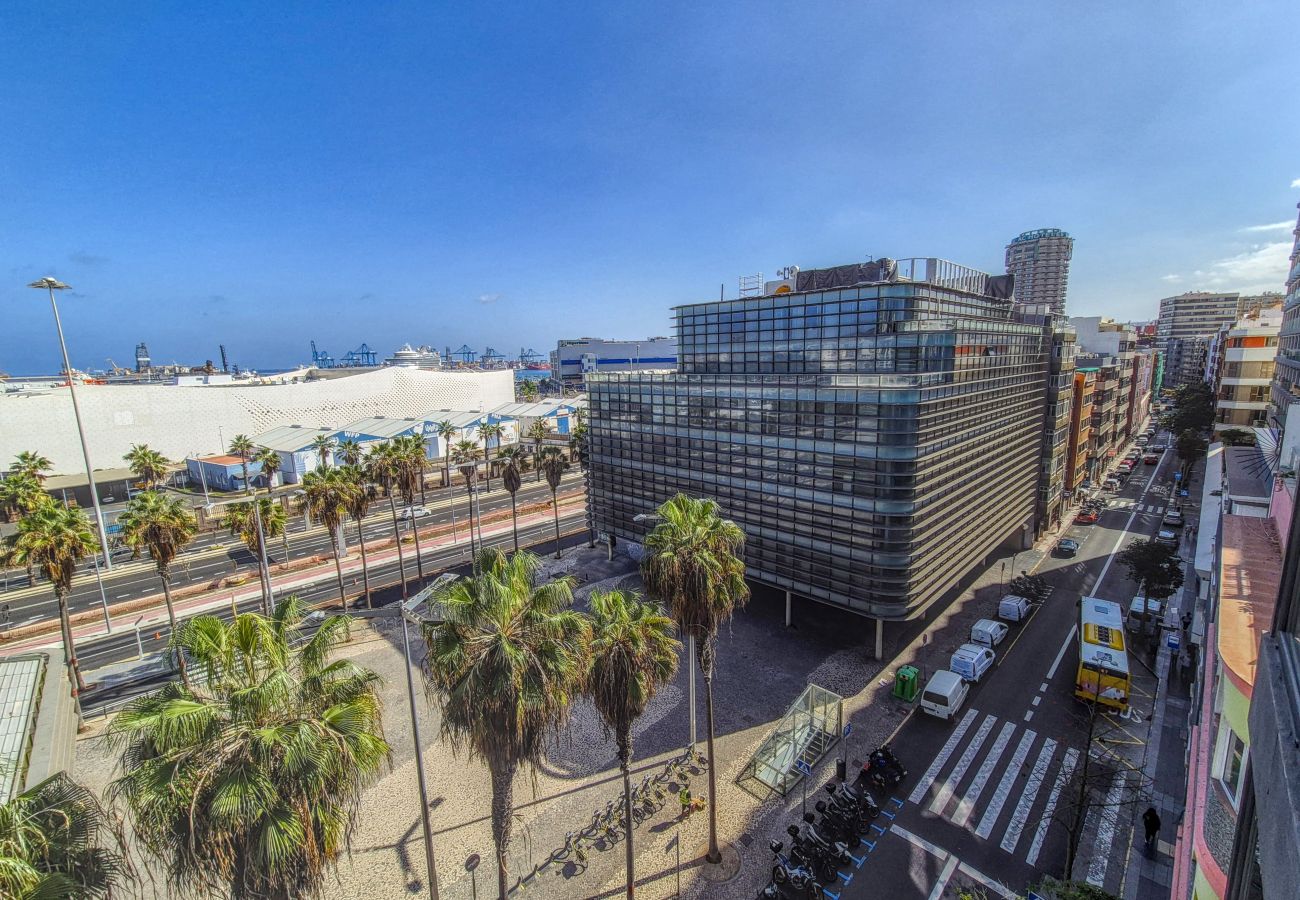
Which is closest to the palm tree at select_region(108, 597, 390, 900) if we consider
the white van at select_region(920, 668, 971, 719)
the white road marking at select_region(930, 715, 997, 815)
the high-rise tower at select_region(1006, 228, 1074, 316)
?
the white road marking at select_region(930, 715, 997, 815)

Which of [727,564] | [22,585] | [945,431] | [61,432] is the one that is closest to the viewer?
[727,564]

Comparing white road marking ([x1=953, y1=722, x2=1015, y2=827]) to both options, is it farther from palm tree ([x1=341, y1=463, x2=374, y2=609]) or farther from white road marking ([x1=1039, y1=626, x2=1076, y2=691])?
palm tree ([x1=341, y1=463, x2=374, y2=609])

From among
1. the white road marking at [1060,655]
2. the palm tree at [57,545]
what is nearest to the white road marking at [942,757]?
the white road marking at [1060,655]

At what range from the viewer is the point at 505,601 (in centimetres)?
1359

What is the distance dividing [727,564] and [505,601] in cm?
821

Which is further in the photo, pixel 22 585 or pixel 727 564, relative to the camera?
pixel 22 585

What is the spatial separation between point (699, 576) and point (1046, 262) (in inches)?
9152

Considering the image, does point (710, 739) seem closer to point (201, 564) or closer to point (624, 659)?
point (624, 659)

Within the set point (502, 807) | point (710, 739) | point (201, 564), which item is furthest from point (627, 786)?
point (201, 564)

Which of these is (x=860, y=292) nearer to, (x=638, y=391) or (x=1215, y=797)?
(x=638, y=391)

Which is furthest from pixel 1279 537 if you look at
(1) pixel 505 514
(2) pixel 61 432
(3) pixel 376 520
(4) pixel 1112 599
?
(2) pixel 61 432

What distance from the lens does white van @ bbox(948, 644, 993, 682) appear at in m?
29.4

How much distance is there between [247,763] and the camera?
930 centimetres

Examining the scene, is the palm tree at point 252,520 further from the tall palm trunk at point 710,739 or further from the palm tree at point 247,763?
the tall palm trunk at point 710,739
